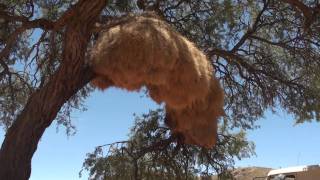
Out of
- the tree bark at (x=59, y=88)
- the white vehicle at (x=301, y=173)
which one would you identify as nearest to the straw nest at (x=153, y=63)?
the tree bark at (x=59, y=88)

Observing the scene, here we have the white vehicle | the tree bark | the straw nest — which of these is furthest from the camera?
the white vehicle

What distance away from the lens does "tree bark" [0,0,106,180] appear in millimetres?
9523

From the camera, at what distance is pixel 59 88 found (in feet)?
32.5

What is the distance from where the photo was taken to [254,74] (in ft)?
48.3

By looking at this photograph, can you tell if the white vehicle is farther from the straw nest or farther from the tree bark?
the tree bark

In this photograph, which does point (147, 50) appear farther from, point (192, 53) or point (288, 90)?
point (288, 90)

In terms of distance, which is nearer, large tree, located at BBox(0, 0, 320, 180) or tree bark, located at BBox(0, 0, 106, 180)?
tree bark, located at BBox(0, 0, 106, 180)

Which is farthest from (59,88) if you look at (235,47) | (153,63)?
(235,47)

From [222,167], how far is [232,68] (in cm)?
268

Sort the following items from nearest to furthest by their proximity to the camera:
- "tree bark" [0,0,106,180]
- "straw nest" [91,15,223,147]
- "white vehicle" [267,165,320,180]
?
1. "straw nest" [91,15,223,147]
2. "tree bark" [0,0,106,180]
3. "white vehicle" [267,165,320,180]

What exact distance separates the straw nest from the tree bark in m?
0.59

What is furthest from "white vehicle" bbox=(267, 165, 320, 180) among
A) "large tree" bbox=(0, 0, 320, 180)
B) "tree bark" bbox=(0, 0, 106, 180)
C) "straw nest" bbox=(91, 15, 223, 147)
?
"tree bark" bbox=(0, 0, 106, 180)

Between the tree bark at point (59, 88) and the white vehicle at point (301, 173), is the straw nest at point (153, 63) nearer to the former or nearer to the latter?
the tree bark at point (59, 88)

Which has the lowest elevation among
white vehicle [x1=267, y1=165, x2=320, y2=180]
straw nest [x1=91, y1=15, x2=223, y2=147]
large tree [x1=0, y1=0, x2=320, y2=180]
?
white vehicle [x1=267, y1=165, x2=320, y2=180]
